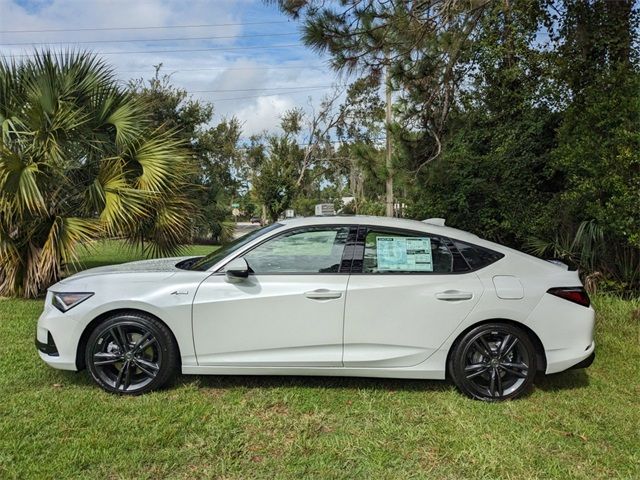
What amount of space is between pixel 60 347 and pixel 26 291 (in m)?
4.35

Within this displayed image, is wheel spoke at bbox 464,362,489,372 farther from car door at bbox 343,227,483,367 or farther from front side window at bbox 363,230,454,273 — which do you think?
front side window at bbox 363,230,454,273

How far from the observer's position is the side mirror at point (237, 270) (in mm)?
4039

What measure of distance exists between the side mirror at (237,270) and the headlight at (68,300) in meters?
1.09

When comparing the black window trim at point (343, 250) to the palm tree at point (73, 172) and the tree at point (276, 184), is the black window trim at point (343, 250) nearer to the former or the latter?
the palm tree at point (73, 172)

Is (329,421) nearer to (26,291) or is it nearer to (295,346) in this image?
(295,346)

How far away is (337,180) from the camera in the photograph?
5450 centimetres

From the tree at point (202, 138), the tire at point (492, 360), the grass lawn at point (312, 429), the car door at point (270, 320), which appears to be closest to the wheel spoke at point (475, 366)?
the tire at point (492, 360)

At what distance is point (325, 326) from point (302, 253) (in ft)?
2.06

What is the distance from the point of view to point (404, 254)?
4301 mm

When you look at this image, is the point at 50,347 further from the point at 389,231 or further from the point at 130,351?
the point at 389,231

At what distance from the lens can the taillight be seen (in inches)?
164

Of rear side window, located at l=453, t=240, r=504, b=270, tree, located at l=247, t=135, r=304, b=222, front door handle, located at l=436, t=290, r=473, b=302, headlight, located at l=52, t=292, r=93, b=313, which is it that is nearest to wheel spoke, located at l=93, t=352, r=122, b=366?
headlight, located at l=52, t=292, r=93, b=313

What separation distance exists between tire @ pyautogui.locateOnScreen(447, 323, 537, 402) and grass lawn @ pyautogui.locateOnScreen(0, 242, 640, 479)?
125 mm

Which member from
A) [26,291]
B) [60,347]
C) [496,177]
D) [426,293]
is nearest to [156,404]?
[60,347]
